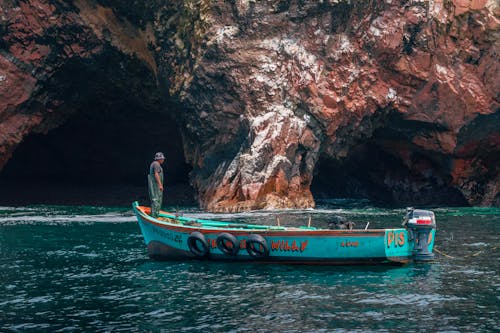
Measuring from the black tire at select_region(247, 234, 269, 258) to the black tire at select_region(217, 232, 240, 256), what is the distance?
42cm

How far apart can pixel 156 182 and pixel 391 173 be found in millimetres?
33504

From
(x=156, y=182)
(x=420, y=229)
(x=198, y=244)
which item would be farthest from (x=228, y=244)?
(x=420, y=229)

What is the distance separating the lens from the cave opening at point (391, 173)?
4550 centimetres

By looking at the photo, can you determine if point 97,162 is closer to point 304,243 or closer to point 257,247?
point 257,247

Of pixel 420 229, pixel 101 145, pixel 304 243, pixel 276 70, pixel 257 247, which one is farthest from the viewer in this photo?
pixel 101 145

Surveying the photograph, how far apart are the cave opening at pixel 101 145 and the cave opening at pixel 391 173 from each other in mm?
12517

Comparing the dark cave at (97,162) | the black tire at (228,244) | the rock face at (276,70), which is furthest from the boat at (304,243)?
the dark cave at (97,162)

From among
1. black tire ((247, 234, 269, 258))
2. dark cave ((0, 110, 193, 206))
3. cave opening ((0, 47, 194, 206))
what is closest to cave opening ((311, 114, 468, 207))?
cave opening ((0, 47, 194, 206))

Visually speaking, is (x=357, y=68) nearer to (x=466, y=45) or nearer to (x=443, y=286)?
(x=466, y=45)

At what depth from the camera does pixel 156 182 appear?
20.1 metres

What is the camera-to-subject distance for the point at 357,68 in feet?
139

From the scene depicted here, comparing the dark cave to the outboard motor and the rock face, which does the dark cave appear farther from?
the outboard motor

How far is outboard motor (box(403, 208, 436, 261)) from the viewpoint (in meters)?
17.8

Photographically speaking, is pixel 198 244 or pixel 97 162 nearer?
pixel 198 244
